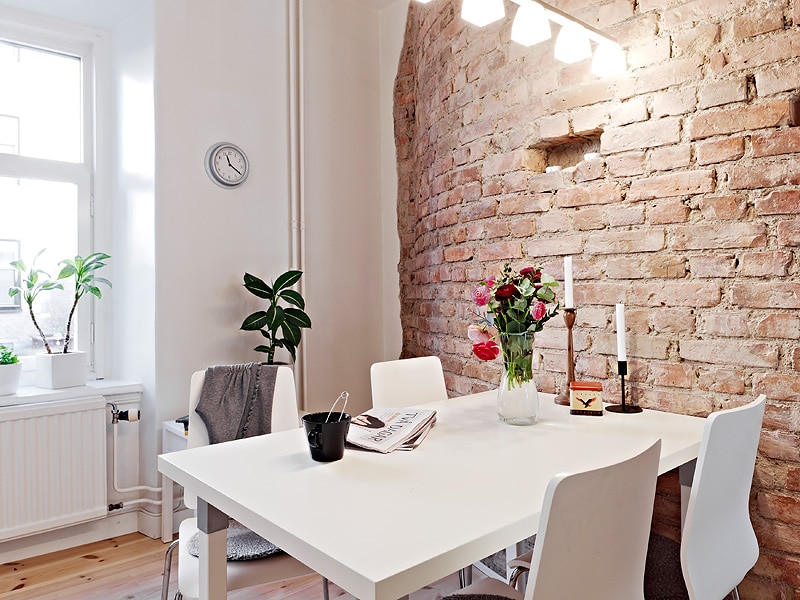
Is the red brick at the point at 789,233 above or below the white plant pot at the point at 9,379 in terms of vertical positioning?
above

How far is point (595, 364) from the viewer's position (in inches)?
80.4

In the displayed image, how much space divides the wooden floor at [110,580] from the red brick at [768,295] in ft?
4.84

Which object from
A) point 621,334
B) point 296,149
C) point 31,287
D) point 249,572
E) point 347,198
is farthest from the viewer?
point 347,198

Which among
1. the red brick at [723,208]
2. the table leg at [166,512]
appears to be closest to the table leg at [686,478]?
the red brick at [723,208]

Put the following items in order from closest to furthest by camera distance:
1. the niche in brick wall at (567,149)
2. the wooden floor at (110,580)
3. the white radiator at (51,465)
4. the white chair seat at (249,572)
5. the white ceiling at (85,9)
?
the white chair seat at (249,572), the niche in brick wall at (567,149), the wooden floor at (110,580), the white radiator at (51,465), the white ceiling at (85,9)

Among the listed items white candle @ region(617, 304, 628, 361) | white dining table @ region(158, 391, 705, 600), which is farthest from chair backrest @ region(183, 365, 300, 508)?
white candle @ region(617, 304, 628, 361)

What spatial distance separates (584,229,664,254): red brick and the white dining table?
541 millimetres

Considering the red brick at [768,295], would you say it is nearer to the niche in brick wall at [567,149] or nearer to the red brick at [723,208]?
the red brick at [723,208]

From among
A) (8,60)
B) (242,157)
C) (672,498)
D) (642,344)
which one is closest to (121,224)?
(242,157)

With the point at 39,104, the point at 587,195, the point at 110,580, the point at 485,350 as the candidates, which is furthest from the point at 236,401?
the point at 39,104

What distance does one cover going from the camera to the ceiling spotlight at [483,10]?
1729 mm

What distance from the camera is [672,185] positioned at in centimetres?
181

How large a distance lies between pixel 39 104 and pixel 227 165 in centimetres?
102

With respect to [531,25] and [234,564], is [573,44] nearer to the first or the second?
[531,25]
